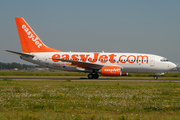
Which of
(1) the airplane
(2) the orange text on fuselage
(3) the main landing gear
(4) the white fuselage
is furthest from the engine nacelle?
(3) the main landing gear

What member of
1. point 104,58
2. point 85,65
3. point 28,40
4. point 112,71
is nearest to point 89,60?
point 85,65

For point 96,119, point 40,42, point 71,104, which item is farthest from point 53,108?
point 40,42

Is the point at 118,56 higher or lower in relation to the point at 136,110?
higher

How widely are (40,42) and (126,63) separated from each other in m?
13.3

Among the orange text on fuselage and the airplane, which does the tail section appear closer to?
the airplane

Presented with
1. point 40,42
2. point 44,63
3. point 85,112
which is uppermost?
point 40,42

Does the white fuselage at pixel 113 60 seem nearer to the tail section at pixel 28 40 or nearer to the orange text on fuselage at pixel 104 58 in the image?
the orange text on fuselage at pixel 104 58

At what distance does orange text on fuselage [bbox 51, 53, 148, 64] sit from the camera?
32.2 m

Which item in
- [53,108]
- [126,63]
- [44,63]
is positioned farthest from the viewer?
[44,63]

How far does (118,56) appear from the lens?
107 feet

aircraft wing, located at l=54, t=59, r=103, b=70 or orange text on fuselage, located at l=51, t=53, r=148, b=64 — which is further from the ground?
orange text on fuselage, located at l=51, t=53, r=148, b=64

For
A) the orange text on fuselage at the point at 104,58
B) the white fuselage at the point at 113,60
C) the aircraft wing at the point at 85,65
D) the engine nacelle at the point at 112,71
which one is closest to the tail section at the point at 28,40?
the white fuselage at the point at 113,60

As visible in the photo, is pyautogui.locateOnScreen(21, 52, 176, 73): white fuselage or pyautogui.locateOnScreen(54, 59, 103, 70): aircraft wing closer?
pyautogui.locateOnScreen(54, 59, 103, 70): aircraft wing

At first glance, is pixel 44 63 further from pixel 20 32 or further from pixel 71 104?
pixel 71 104
